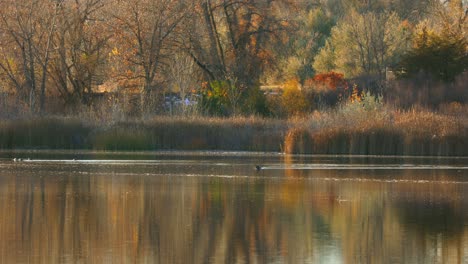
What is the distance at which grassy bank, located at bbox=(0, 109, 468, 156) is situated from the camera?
37.2 metres

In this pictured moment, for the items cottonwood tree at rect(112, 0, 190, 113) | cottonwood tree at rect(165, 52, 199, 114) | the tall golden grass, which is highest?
cottonwood tree at rect(112, 0, 190, 113)

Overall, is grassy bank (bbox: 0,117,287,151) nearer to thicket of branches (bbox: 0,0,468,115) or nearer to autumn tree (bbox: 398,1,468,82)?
thicket of branches (bbox: 0,0,468,115)

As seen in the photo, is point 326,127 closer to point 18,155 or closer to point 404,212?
point 18,155

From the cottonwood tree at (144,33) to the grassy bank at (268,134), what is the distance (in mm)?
10347

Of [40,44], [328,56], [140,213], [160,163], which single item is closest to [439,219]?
[140,213]

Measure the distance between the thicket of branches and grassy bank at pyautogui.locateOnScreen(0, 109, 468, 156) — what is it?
14.7 feet

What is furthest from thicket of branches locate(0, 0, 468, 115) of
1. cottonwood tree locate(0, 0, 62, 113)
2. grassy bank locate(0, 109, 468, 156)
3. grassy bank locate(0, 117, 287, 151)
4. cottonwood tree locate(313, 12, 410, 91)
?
cottonwood tree locate(313, 12, 410, 91)

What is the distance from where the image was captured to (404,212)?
1909 centimetres

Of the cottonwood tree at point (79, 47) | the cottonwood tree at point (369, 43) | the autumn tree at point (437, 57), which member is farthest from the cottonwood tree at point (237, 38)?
the cottonwood tree at point (369, 43)

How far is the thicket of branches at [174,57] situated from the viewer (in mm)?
50312

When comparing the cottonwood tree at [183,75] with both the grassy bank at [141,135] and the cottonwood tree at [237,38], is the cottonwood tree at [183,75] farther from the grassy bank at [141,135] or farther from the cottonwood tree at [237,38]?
the grassy bank at [141,135]

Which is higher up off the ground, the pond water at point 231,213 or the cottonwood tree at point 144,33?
the cottonwood tree at point 144,33

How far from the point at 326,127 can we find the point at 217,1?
19414 mm

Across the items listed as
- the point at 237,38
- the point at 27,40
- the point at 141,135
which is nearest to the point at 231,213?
the point at 141,135
